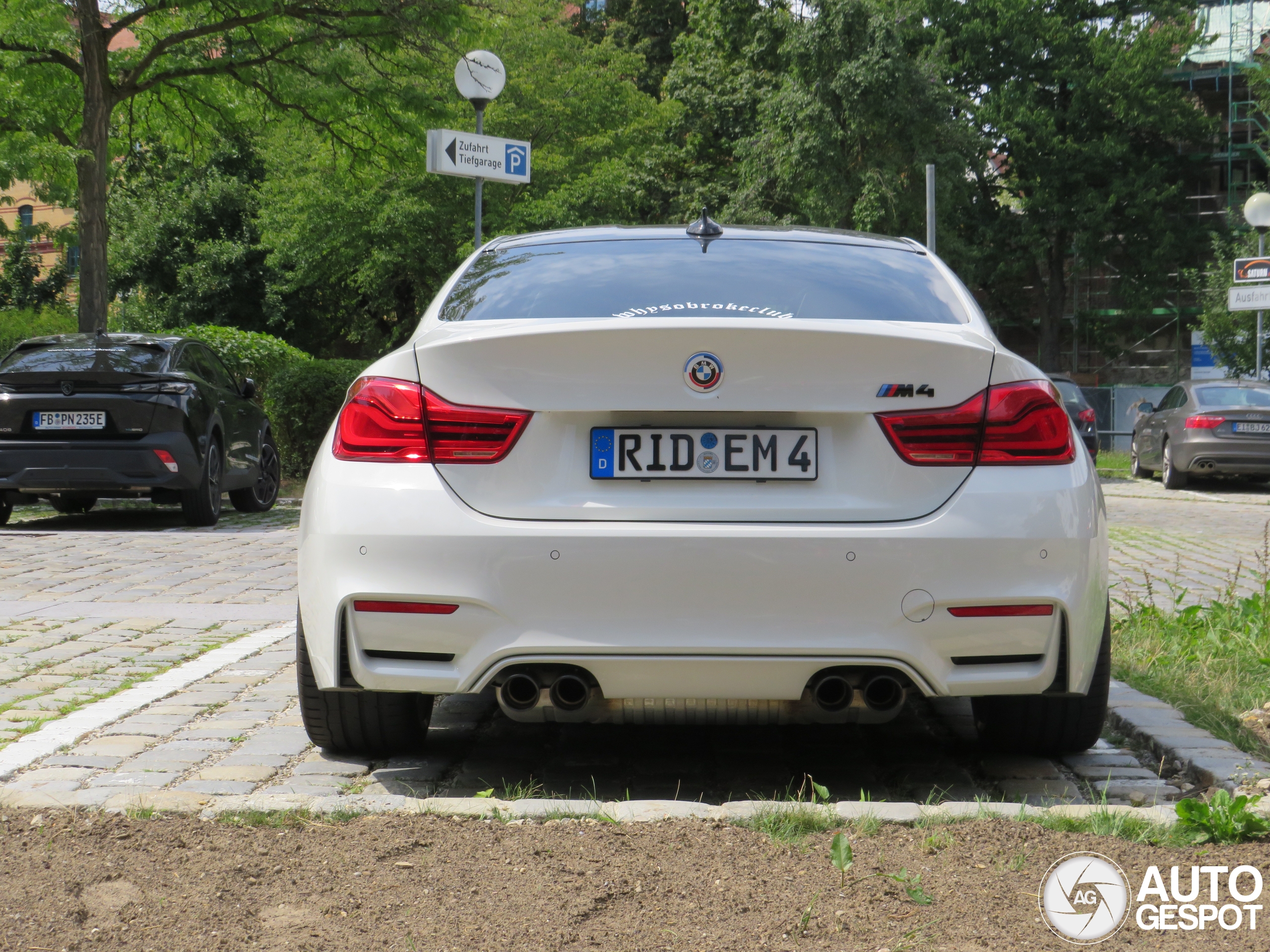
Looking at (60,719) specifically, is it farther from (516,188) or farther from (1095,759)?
(516,188)

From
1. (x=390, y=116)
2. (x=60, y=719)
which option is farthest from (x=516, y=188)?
(x=60, y=719)

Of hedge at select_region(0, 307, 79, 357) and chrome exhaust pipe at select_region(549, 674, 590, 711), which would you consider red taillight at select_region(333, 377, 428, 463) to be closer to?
chrome exhaust pipe at select_region(549, 674, 590, 711)

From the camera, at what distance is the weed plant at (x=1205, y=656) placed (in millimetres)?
4695

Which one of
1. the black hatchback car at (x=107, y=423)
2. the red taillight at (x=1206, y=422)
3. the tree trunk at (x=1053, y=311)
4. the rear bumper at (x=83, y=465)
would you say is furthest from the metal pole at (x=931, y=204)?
the tree trunk at (x=1053, y=311)

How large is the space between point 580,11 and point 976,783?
4726 centimetres

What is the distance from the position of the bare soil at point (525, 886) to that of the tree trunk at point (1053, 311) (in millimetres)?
46379

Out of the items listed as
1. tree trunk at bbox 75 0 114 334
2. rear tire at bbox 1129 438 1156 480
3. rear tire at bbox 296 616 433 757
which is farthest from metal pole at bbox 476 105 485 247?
rear tire at bbox 1129 438 1156 480

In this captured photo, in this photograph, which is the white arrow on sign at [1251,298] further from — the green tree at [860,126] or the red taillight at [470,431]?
the red taillight at [470,431]

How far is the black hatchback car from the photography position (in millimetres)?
11094

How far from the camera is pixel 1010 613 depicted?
11.6ft

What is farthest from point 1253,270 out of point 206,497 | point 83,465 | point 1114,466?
point 83,465

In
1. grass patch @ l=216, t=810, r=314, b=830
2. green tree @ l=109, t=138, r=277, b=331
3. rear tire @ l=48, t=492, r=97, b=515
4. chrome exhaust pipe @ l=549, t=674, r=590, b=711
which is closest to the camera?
grass patch @ l=216, t=810, r=314, b=830

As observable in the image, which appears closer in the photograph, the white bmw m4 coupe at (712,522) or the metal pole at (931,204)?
the white bmw m4 coupe at (712,522)

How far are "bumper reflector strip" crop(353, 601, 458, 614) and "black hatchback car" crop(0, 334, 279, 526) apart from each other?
26.8ft
